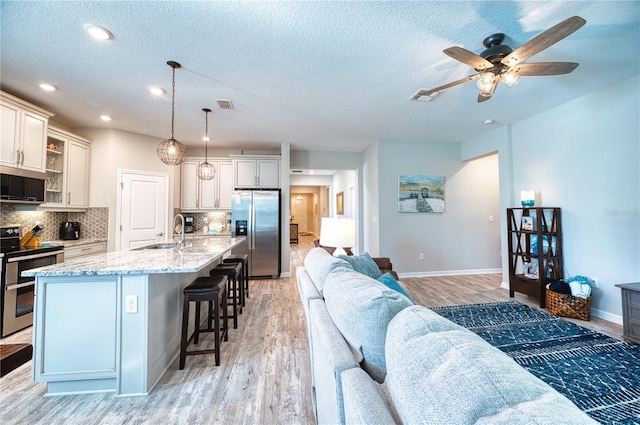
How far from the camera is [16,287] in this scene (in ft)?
8.86

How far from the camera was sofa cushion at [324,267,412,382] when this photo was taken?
3.24ft

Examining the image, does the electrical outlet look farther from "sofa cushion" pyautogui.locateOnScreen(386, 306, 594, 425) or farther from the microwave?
the microwave

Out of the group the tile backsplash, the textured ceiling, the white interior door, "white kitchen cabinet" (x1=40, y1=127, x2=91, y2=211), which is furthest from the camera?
the white interior door

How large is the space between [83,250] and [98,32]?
3.08 meters

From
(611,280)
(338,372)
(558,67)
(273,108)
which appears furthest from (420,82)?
(611,280)

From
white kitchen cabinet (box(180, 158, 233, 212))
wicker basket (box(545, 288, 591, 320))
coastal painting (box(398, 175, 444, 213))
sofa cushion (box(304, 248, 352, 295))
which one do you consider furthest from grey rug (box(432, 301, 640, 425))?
white kitchen cabinet (box(180, 158, 233, 212))

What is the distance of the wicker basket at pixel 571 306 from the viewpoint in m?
3.02

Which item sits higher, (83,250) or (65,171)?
(65,171)

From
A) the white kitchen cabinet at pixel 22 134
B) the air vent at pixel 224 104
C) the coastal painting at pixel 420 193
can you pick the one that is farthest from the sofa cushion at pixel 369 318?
the coastal painting at pixel 420 193

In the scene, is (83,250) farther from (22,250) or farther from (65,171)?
(65,171)

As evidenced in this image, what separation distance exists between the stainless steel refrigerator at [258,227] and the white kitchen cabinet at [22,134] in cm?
258

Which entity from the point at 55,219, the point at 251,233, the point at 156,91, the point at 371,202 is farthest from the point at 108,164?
the point at 371,202

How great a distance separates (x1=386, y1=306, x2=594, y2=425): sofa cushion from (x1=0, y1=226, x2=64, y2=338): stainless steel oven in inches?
150

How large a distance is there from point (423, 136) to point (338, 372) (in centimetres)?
479
